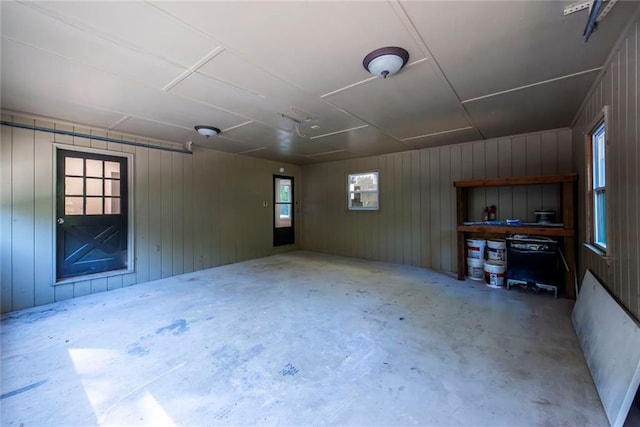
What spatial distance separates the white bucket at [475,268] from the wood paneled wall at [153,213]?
437cm

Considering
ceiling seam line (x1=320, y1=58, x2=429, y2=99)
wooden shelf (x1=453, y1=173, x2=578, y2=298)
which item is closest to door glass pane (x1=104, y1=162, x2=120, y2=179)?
ceiling seam line (x1=320, y1=58, x2=429, y2=99)

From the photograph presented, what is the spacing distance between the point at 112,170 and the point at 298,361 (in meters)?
4.06

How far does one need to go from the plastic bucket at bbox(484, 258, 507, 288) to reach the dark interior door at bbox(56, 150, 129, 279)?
220 inches

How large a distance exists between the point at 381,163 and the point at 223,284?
13.1 feet

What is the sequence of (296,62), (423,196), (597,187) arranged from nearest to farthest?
(296,62), (597,187), (423,196)

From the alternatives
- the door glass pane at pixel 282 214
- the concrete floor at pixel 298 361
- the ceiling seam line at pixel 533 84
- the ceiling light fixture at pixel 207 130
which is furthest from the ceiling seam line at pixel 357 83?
the door glass pane at pixel 282 214

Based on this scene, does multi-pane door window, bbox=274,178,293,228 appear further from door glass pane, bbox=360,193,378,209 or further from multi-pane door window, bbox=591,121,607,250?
multi-pane door window, bbox=591,121,607,250

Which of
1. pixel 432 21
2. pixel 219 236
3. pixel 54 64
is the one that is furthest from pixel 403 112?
pixel 219 236

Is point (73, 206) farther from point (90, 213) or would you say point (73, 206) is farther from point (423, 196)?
point (423, 196)

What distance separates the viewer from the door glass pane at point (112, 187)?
403cm

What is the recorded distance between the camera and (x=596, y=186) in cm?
277

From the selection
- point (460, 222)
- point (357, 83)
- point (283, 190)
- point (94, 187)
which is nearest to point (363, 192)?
point (283, 190)

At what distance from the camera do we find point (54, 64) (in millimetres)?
2158

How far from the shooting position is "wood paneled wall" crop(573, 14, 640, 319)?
1678 millimetres
